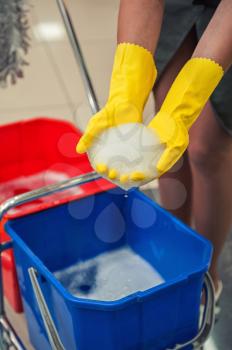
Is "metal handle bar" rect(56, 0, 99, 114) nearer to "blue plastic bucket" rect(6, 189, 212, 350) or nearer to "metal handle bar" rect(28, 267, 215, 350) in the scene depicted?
"blue plastic bucket" rect(6, 189, 212, 350)

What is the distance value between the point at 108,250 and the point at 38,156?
34cm

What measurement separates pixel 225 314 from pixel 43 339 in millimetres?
385

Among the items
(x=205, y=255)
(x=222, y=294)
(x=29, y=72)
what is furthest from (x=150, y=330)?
(x=29, y=72)

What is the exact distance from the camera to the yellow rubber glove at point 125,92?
72 centimetres

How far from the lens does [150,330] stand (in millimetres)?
825

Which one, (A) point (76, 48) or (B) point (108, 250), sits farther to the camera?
(B) point (108, 250)

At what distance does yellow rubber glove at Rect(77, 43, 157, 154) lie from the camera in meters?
0.72

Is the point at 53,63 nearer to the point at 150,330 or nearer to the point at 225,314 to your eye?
the point at 225,314

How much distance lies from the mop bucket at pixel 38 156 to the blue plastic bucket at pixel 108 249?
14 cm

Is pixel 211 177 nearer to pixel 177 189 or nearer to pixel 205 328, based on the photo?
pixel 177 189

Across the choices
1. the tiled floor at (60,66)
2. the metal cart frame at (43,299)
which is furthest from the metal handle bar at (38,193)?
the tiled floor at (60,66)

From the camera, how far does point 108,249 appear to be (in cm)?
112

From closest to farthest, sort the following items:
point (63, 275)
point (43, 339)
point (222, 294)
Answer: point (43, 339) < point (63, 275) < point (222, 294)

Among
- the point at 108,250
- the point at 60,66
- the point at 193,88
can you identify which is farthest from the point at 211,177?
the point at 60,66
